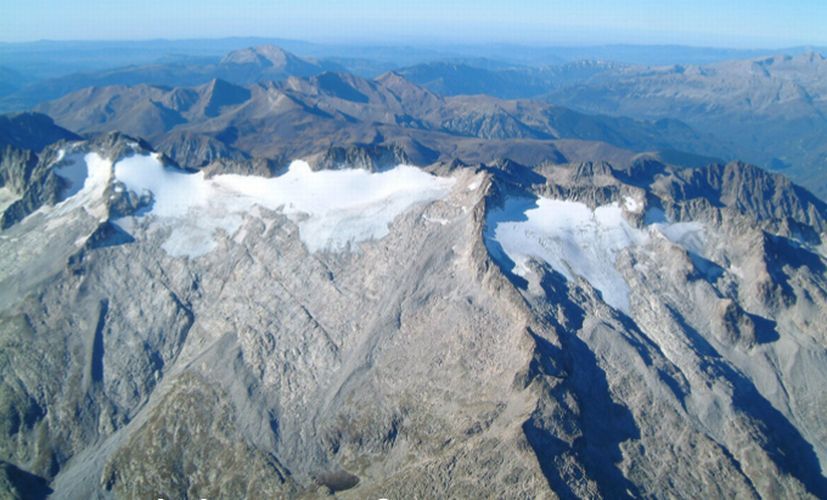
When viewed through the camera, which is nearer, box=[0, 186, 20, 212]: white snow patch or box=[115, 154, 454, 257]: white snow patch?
box=[115, 154, 454, 257]: white snow patch

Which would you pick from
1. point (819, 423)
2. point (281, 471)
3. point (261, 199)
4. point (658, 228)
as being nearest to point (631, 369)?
point (819, 423)

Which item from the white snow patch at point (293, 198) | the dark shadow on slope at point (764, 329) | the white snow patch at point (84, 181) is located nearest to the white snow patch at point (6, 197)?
the white snow patch at point (84, 181)

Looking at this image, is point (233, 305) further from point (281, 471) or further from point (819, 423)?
point (819, 423)

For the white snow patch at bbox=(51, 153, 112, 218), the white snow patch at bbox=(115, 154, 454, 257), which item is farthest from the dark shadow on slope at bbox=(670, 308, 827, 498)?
the white snow patch at bbox=(51, 153, 112, 218)

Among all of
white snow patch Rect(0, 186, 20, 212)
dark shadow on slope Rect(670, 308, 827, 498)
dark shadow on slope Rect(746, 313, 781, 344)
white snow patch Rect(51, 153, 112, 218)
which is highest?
white snow patch Rect(51, 153, 112, 218)

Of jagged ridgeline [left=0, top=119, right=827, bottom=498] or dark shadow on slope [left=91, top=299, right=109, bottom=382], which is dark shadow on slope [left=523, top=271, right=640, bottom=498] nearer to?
jagged ridgeline [left=0, top=119, right=827, bottom=498]

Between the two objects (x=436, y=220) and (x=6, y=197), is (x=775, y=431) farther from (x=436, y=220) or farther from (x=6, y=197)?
(x=6, y=197)
